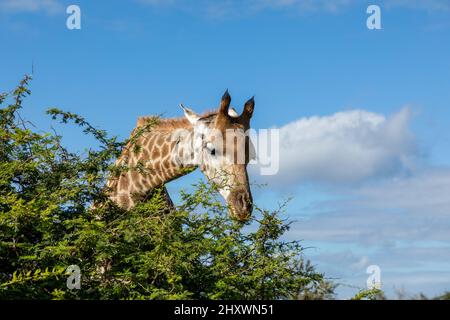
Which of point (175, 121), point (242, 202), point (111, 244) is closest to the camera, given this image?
point (111, 244)

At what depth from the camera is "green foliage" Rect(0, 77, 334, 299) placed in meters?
8.39

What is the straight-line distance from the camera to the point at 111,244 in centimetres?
868

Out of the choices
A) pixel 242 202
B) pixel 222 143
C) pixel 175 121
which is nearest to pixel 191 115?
pixel 175 121

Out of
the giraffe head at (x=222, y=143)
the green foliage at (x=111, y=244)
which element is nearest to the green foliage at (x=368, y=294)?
the green foliage at (x=111, y=244)

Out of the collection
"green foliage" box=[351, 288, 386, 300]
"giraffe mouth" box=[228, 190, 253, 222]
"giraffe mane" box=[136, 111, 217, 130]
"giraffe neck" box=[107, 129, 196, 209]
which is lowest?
"green foliage" box=[351, 288, 386, 300]

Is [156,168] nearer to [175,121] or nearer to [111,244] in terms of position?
[175,121]

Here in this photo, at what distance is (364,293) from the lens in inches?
357

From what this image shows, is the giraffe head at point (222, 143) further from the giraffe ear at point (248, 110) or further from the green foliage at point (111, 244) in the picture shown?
the green foliage at point (111, 244)

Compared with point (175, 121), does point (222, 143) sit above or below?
below

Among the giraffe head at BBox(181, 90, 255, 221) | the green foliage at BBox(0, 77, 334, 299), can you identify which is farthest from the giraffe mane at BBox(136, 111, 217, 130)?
the green foliage at BBox(0, 77, 334, 299)

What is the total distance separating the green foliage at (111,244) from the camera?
8391 mm

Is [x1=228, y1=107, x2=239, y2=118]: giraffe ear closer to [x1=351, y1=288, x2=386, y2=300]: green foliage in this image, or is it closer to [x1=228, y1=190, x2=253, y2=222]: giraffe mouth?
[x1=228, y1=190, x2=253, y2=222]: giraffe mouth
